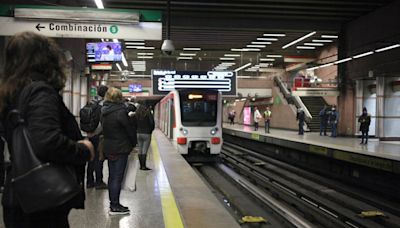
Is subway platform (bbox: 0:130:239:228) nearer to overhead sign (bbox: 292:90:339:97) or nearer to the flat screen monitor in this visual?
the flat screen monitor

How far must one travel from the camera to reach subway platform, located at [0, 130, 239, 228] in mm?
5555

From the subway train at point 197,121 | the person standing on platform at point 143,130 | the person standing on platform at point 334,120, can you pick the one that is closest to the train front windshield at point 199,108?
the subway train at point 197,121

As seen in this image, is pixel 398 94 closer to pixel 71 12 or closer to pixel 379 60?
pixel 379 60

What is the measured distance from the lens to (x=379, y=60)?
19594 mm

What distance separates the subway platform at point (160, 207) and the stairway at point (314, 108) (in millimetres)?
20745

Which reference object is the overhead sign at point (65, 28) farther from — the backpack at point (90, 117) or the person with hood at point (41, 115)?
the person with hood at point (41, 115)

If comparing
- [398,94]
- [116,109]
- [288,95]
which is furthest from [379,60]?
[116,109]

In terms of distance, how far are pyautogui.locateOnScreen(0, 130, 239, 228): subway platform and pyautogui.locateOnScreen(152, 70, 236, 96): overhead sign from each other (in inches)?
612

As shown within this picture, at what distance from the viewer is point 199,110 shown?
16266mm

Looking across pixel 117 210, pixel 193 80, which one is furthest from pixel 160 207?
pixel 193 80

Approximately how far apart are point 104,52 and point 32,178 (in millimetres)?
15101

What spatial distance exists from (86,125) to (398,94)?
17870mm

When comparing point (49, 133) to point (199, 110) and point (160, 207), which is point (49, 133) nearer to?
point (160, 207)

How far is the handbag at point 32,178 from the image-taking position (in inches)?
78.5
